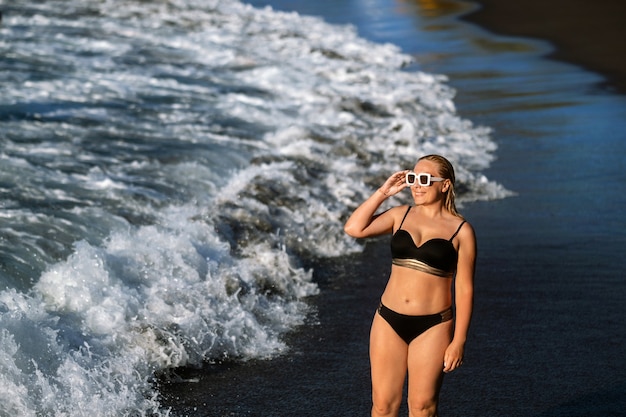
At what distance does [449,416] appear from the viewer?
5938mm

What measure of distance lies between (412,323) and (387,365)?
25 cm

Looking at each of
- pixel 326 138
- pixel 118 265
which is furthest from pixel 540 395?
pixel 326 138

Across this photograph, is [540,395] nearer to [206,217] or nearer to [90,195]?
[206,217]

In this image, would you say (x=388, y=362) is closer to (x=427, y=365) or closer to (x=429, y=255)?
(x=427, y=365)

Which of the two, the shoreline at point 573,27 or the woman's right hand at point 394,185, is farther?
the shoreline at point 573,27

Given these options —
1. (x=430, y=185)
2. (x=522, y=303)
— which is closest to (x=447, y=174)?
(x=430, y=185)

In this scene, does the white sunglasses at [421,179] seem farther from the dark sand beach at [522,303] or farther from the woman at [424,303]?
the dark sand beach at [522,303]

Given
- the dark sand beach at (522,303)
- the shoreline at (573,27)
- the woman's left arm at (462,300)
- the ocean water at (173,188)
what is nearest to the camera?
the woman's left arm at (462,300)

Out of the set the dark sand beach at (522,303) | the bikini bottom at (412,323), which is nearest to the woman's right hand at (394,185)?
the bikini bottom at (412,323)

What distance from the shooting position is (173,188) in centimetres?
1105

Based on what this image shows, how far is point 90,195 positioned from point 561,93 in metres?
9.57

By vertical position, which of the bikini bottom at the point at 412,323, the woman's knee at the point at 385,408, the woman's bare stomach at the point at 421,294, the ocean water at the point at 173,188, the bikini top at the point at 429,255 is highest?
the bikini top at the point at 429,255

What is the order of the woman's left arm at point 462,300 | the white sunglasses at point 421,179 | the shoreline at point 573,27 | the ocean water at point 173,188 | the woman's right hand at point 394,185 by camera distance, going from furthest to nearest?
1. the shoreline at point 573,27
2. the ocean water at point 173,188
3. the woman's right hand at point 394,185
4. the white sunglasses at point 421,179
5. the woman's left arm at point 462,300

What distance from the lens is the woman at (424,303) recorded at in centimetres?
487
